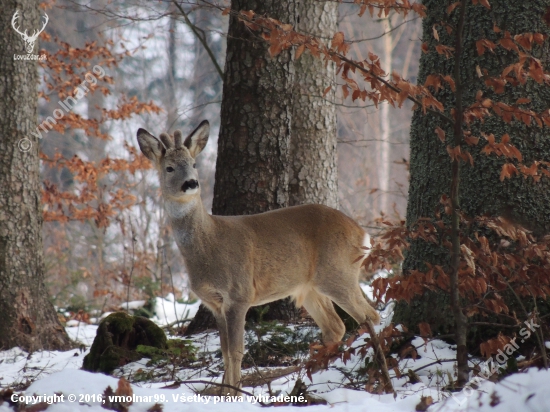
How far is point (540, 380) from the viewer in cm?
320

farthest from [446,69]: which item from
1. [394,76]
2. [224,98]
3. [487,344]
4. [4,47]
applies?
[4,47]

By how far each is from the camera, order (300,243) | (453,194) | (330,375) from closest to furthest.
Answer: (453,194) → (330,375) → (300,243)

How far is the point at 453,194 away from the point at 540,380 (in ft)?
4.44

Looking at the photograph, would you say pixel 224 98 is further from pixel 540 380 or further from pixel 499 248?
pixel 540 380

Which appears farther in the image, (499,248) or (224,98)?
(224,98)

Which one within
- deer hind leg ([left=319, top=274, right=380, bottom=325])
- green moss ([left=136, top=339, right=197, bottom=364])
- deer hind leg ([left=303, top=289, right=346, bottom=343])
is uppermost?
deer hind leg ([left=319, top=274, right=380, bottom=325])

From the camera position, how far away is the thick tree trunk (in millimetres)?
8375

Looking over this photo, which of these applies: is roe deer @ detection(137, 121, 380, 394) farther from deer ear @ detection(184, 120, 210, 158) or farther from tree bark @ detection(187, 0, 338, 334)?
tree bark @ detection(187, 0, 338, 334)

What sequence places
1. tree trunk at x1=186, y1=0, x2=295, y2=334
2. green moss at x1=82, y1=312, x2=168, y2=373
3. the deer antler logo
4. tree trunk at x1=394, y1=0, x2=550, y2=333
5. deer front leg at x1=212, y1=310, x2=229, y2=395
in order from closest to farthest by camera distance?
tree trunk at x1=394, y1=0, x2=550, y2=333
deer front leg at x1=212, y1=310, x2=229, y2=395
green moss at x1=82, y1=312, x2=168, y2=373
tree trunk at x1=186, y1=0, x2=295, y2=334
the deer antler logo

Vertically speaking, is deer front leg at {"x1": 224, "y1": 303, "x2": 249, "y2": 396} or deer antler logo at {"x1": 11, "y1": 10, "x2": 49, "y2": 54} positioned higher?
deer antler logo at {"x1": 11, "y1": 10, "x2": 49, "y2": 54}

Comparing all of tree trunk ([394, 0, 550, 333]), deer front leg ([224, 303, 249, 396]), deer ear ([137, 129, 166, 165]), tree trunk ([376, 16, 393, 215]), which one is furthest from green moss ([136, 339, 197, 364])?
tree trunk ([376, 16, 393, 215])

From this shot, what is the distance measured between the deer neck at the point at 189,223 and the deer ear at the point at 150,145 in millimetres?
427

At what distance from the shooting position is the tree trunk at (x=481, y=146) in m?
5.21

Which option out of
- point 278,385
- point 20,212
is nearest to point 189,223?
point 278,385
